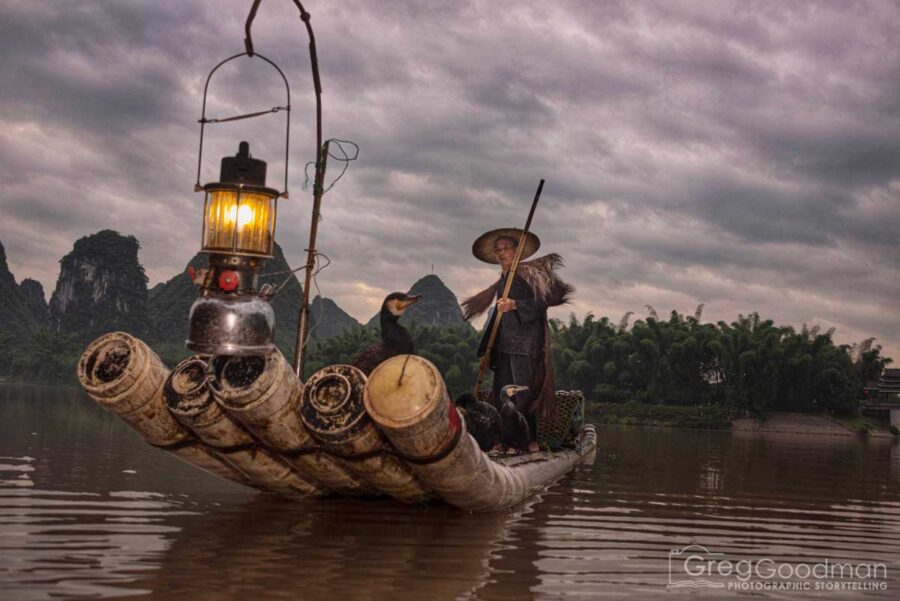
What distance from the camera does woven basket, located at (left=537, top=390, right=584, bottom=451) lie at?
34.3ft

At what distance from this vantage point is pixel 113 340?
18.1 feet

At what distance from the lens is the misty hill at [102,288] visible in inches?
3329

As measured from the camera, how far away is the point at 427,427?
4848 mm

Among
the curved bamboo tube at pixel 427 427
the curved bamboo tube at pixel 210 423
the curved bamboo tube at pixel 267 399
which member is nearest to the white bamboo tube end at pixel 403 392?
the curved bamboo tube at pixel 427 427

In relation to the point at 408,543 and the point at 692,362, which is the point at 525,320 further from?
the point at 692,362

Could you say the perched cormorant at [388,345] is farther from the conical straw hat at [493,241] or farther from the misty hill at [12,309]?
the misty hill at [12,309]

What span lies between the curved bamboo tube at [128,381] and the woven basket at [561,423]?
5.49m

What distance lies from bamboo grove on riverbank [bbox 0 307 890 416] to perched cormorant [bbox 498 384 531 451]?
27394 mm

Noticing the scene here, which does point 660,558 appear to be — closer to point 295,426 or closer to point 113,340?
point 295,426

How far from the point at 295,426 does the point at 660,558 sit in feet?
7.84

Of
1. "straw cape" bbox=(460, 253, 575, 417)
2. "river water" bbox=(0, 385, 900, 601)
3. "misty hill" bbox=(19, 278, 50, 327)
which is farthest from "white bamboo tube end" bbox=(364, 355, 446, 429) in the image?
"misty hill" bbox=(19, 278, 50, 327)

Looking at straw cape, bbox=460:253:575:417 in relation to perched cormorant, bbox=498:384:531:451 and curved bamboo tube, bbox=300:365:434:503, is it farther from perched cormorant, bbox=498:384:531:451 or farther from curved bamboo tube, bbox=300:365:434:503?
curved bamboo tube, bbox=300:365:434:503

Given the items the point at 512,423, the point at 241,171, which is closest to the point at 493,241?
the point at 512,423

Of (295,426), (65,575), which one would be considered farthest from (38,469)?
(65,575)
